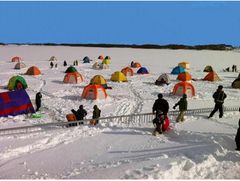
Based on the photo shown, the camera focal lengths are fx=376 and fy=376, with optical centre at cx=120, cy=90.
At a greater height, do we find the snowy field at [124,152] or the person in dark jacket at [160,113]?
the person in dark jacket at [160,113]

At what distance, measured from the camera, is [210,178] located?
361 inches

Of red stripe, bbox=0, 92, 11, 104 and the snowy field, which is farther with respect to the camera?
red stripe, bbox=0, 92, 11, 104

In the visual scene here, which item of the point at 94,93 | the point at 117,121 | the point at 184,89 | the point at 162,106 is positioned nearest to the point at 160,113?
the point at 162,106

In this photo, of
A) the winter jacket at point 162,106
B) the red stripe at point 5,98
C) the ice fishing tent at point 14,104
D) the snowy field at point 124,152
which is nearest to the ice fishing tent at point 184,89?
the snowy field at point 124,152

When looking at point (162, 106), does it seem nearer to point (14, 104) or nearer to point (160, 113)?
point (160, 113)

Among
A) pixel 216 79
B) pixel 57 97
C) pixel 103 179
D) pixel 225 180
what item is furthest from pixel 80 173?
pixel 216 79

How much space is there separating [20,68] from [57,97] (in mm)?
20067

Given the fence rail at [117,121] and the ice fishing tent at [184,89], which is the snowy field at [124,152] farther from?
the ice fishing tent at [184,89]

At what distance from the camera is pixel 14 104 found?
18719 millimetres

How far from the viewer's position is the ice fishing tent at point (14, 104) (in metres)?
18.4

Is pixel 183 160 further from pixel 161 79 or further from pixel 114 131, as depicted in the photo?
pixel 161 79

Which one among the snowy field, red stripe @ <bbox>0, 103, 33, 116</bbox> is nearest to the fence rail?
the snowy field

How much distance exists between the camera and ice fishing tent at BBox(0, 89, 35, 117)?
1844 centimetres

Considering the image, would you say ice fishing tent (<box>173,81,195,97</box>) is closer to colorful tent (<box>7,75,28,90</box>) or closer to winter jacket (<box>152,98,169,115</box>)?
colorful tent (<box>7,75,28,90</box>)
